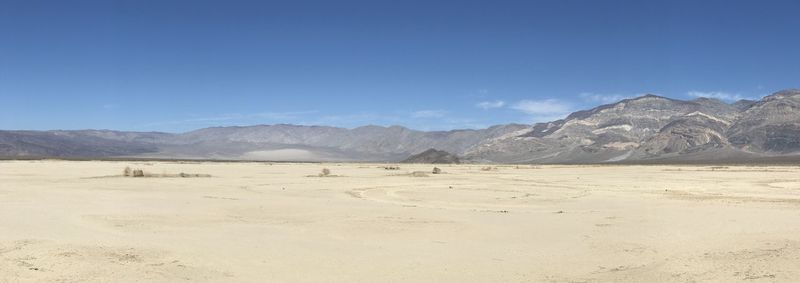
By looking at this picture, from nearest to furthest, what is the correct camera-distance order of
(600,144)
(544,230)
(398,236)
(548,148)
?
(398,236) < (544,230) < (600,144) < (548,148)

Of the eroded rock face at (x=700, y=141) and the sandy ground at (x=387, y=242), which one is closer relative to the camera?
the sandy ground at (x=387, y=242)

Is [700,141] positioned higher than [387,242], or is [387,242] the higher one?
[700,141]

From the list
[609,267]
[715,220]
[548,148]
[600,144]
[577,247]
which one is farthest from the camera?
[548,148]

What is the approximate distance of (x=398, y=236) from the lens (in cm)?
1444

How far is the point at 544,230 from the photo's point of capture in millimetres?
15656

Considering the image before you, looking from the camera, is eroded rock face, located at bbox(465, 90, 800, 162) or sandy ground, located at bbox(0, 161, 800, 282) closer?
sandy ground, located at bbox(0, 161, 800, 282)

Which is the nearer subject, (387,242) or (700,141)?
(387,242)

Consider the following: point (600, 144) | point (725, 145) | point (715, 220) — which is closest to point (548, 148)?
point (600, 144)

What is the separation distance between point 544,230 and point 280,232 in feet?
19.4

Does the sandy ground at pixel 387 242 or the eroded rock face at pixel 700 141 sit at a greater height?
the eroded rock face at pixel 700 141

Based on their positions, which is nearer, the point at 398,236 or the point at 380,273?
the point at 380,273

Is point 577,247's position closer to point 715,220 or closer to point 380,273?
point 380,273

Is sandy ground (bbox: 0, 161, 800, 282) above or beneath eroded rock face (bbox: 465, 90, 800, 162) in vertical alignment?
beneath

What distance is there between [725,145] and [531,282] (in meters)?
170
